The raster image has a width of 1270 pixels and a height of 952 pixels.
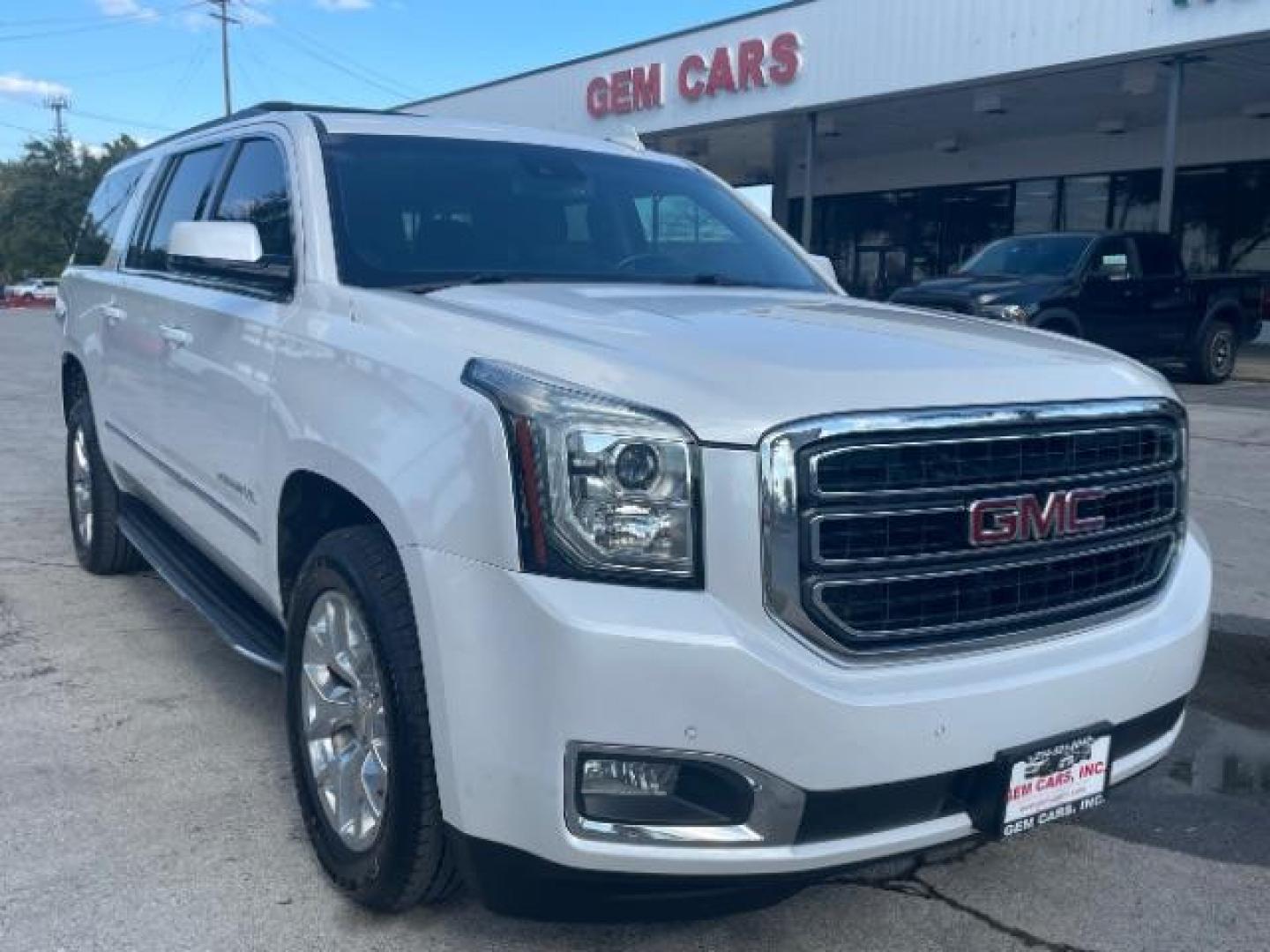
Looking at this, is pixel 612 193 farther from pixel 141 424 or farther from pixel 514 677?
pixel 514 677

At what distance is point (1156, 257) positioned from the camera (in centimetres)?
1462

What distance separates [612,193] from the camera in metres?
4.26

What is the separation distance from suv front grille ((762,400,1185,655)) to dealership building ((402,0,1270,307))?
1435 cm

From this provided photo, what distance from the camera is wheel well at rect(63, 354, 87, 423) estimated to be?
593cm

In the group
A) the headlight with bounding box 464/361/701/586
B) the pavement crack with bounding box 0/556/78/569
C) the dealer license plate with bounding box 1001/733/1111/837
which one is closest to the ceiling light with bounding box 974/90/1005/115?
the pavement crack with bounding box 0/556/78/569

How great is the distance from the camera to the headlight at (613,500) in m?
2.24

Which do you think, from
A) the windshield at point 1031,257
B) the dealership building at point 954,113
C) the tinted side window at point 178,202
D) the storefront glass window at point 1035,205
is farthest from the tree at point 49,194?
the tinted side window at point 178,202

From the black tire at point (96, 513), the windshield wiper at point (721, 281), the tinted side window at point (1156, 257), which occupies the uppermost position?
the windshield wiper at point (721, 281)

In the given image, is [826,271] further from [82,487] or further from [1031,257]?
[1031,257]

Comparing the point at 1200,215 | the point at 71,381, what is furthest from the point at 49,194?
the point at 71,381

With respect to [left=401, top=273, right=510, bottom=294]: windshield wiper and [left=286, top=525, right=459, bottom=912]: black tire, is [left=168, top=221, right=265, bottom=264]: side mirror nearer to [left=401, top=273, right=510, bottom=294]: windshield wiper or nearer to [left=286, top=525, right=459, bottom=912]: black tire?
[left=401, top=273, right=510, bottom=294]: windshield wiper

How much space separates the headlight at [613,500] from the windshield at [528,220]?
4.03 feet

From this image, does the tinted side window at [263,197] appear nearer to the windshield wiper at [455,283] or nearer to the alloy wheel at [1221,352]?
the windshield wiper at [455,283]

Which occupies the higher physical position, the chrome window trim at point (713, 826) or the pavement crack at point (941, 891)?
the chrome window trim at point (713, 826)
